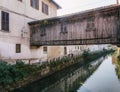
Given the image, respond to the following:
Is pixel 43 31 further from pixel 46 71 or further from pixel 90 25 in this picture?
pixel 90 25

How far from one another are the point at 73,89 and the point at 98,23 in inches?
216

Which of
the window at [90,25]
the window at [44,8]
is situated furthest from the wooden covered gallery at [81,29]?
the window at [44,8]

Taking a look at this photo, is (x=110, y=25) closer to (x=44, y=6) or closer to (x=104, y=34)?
(x=104, y=34)

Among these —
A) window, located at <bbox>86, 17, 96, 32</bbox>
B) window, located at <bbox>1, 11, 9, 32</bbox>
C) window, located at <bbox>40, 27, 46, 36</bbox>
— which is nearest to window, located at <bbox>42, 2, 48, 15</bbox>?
window, located at <bbox>40, 27, 46, 36</bbox>

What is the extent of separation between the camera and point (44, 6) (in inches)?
829

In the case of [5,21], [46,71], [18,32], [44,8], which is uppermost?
[44,8]

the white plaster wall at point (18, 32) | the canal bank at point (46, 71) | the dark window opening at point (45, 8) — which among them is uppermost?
the dark window opening at point (45, 8)

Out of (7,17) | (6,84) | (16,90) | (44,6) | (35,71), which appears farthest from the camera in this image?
(44,6)

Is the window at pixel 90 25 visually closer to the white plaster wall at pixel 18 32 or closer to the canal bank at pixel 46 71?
the canal bank at pixel 46 71

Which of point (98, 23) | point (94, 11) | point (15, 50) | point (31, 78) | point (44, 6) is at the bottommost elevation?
point (31, 78)

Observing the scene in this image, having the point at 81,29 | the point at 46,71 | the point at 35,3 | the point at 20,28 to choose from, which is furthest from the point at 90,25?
the point at 35,3

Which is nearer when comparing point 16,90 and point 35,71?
point 16,90

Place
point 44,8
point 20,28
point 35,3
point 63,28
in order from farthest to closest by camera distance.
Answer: point 44,8 → point 35,3 → point 20,28 → point 63,28

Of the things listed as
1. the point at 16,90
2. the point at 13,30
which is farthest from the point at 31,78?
the point at 13,30
